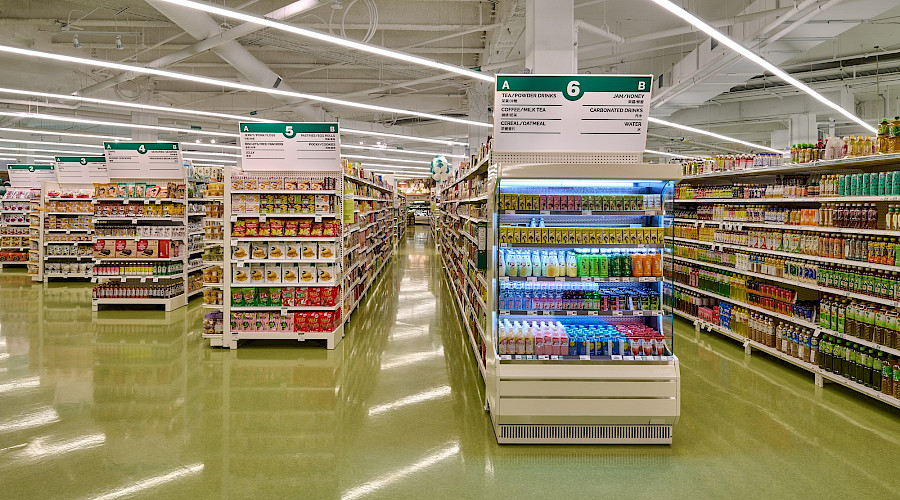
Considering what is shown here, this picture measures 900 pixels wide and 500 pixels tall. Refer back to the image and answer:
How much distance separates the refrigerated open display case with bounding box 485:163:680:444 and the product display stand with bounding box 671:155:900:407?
0.47 m

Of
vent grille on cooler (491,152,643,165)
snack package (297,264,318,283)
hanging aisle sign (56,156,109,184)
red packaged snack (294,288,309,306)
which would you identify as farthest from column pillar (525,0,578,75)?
hanging aisle sign (56,156,109,184)

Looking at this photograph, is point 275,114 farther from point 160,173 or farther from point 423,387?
point 423,387

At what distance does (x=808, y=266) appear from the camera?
579 centimetres

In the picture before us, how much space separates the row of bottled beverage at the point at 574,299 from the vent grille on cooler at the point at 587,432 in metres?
0.87

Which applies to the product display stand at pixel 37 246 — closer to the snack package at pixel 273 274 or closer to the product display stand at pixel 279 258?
the product display stand at pixel 279 258

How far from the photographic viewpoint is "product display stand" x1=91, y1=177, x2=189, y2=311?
9.43 meters

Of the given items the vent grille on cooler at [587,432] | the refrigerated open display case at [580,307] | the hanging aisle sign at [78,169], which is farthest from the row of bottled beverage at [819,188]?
the hanging aisle sign at [78,169]

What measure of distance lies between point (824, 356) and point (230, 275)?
21.5 ft

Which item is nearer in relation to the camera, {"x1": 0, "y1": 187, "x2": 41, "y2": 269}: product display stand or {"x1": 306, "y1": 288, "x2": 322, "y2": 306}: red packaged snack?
{"x1": 306, "y1": 288, "x2": 322, "y2": 306}: red packaged snack

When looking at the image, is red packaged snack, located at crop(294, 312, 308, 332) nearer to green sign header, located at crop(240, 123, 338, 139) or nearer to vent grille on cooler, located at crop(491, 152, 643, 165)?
green sign header, located at crop(240, 123, 338, 139)

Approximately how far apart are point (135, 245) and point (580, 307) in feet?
27.0

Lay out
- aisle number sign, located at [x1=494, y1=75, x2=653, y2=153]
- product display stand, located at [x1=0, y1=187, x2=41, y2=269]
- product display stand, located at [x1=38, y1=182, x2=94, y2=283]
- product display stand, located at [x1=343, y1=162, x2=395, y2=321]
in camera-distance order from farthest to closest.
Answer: product display stand, located at [x1=0, y1=187, x2=41, y2=269] < product display stand, located at [x1=38, y1=182, x2=94, y2=283] < product display stand, located at [x1=343, y1=162, x2=395, y2=321] < aisle number sign, located at [x1=494, y1=75, x2=653, y2=153]

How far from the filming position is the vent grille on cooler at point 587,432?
402cm

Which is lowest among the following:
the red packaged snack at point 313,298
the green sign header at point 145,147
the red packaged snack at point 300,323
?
the red packaged snack at point 300,323
